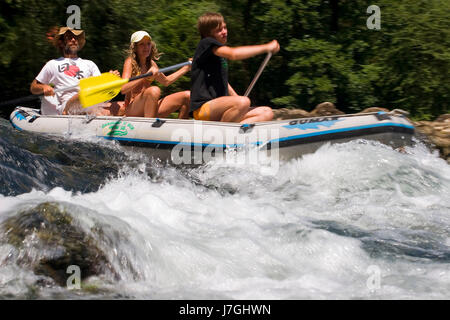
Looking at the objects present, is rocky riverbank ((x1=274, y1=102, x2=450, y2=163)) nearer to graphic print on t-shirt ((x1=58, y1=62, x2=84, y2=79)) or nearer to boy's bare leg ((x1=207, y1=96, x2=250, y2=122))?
boy's bare leg ((x1=207, y1=96, x2=250, y2=122))

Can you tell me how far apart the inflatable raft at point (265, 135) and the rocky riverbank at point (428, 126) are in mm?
1137

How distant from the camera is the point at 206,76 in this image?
19.0 ft

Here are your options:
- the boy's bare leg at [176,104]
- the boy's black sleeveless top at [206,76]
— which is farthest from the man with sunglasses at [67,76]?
the boy's black sleeveless top at [206,76]

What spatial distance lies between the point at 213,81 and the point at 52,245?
2818mm

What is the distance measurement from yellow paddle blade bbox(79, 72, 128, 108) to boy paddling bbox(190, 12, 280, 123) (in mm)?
898

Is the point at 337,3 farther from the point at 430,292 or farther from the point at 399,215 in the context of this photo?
the point at 430,292

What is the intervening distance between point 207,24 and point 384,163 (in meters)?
1.95

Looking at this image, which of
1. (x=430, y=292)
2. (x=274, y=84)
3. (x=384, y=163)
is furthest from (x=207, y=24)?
(x=274, y=84)

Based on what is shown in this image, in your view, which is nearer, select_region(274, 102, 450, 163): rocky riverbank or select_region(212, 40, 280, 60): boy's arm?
select_region(212, 40, 280, 60): boy's arm
